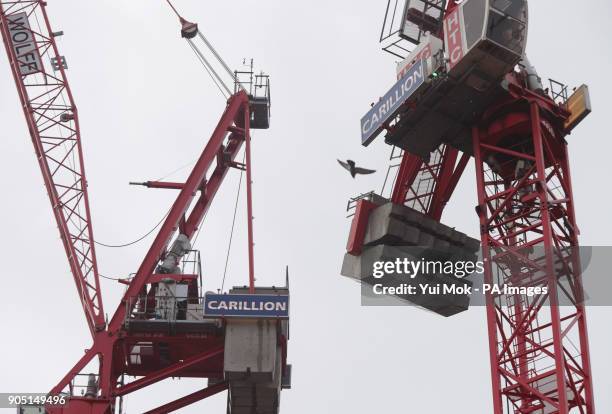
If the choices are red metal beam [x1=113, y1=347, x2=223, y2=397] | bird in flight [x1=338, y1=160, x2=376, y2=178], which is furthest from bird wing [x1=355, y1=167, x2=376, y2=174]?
red metal beam [x1=113, y1=347, x2=223, y2=397]

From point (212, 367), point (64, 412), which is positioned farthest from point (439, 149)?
point (64, 412)

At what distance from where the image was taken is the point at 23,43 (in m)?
72.6

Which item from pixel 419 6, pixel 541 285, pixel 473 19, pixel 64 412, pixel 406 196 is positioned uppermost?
pixel 419 6

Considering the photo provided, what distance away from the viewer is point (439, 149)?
207 ft

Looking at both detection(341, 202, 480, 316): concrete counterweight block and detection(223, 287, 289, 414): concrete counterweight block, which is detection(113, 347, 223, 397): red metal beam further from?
detection(341, 202, 480, 316): concrete counterweight block

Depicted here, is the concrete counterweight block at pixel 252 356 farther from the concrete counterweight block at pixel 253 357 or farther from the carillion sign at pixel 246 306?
the carillion sign at pixel 246 306

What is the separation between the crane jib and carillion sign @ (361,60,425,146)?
20841mm

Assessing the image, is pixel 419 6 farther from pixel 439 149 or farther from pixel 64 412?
pixel 64 412

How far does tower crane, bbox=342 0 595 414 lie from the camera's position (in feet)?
179

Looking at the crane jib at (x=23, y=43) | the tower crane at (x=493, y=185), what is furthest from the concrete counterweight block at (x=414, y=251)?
the crane jib at (x=23, y=43)

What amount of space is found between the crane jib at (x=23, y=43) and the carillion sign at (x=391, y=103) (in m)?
20.8

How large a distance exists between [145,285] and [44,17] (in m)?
17.5

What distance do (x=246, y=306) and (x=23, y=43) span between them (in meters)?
21.6

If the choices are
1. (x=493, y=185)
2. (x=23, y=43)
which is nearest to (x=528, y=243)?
(x=493, y=185)
